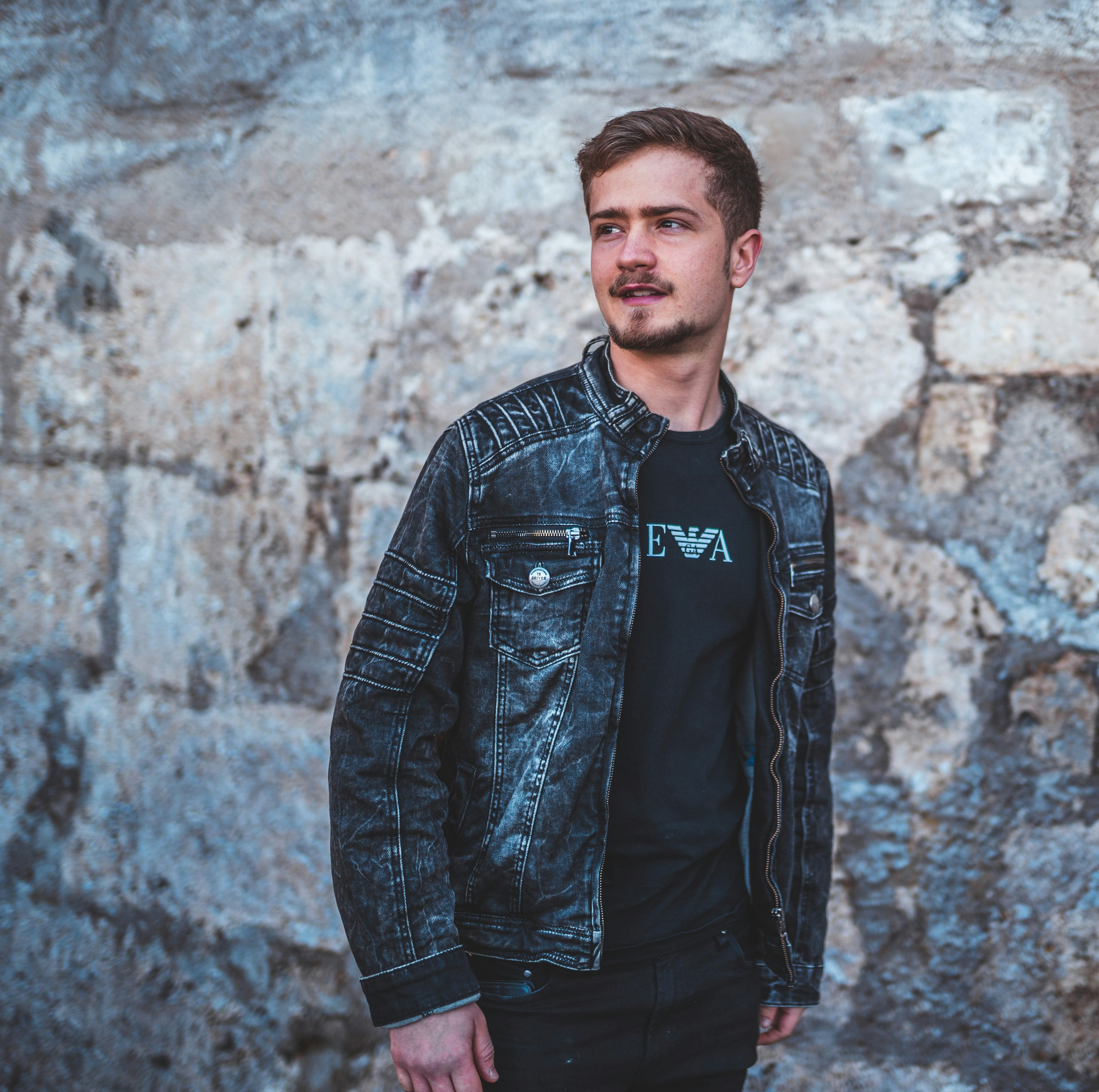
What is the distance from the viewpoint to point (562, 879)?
1.31 m

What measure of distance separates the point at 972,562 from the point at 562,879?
1148 millimetres

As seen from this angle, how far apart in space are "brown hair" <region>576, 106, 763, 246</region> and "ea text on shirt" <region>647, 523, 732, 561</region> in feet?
1.59

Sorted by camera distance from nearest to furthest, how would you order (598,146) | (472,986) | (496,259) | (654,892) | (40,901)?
(472,986), (654,892), (598,146), (496,259), (40,901)

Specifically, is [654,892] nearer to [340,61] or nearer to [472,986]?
[472,986]

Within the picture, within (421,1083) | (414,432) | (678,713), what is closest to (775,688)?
(678,713)

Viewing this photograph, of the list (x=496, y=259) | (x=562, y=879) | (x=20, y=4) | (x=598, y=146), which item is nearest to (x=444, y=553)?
(x=562, y=879)

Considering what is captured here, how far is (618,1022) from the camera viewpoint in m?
1.32

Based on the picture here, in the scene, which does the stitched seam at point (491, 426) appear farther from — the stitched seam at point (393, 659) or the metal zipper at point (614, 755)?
the stitched seam at point (393, 659)

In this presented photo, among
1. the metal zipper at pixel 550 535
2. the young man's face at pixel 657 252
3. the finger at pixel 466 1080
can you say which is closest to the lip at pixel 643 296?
the young man's face at pixel 657 252

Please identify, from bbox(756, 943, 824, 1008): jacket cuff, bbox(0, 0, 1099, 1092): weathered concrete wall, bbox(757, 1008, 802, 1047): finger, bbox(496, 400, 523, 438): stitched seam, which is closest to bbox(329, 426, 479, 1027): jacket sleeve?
bbox(496, 400, 523, 438): stitched seam

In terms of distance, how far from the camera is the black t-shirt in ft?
4.49

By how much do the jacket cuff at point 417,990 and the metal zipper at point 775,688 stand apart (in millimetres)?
533

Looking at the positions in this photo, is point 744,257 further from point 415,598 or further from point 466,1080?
point 466,1080

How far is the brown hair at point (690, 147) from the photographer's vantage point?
4.76ft
